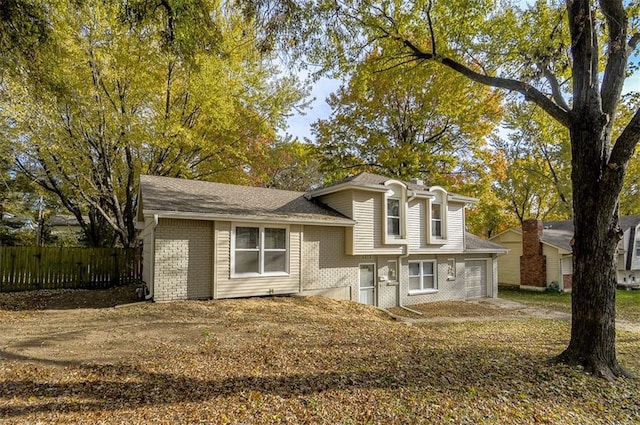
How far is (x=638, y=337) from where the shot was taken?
9.11 metres

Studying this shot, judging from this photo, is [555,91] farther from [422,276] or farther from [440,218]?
[422,276]

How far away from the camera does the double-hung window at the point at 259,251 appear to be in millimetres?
10891

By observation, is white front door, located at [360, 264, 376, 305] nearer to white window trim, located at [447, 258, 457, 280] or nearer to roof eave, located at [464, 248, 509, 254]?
white window trim, located at [447, 258, 457, 280]

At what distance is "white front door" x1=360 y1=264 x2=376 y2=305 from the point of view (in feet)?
45.3

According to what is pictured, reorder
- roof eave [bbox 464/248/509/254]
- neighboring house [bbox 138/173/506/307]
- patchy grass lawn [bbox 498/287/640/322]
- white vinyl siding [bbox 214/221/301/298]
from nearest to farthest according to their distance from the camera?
neighboring house [bbox 138/173/506/307]
white vinyl siding [bbox 214/221/301/298]
patchy grass lawn [bbox 498/287/640/322]
roof eave [bbox 464/248/509/254]

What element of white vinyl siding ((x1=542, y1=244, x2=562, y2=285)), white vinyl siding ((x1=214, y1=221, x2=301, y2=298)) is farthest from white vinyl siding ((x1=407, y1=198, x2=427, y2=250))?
white vinyl siding ((x1=542, y1=244, x2=562, y2=285))

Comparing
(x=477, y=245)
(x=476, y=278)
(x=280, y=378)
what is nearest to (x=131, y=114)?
(x=280, y=378)

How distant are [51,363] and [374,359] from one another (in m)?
4.47

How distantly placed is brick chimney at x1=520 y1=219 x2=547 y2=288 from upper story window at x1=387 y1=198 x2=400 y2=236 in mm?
11947

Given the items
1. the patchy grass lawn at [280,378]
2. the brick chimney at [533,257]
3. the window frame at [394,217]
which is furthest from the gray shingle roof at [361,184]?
the brick chimney at [533,257]

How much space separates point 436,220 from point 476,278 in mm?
4276

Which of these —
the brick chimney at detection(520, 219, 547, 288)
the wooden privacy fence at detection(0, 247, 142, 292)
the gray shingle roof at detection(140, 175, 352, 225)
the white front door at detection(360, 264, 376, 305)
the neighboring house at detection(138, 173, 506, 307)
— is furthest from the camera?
the brick chimney at detection(520, 219, 547, 288)

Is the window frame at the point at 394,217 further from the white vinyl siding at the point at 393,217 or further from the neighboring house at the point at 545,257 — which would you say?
the neighboring house at the point at 545,257

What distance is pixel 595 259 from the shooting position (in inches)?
212
